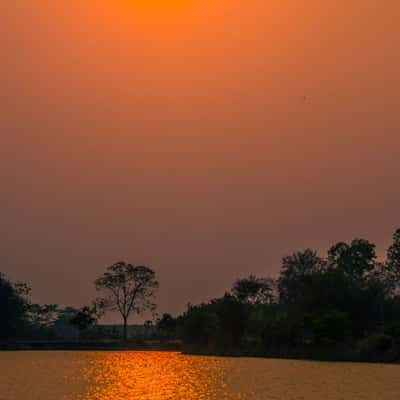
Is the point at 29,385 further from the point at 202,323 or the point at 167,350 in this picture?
the point at 167,350

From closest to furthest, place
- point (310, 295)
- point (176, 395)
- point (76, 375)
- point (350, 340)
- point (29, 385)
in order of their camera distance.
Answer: point (176, 395) → point (29, 385) → point (76, 375) → point (350, 340) → point (310, 295)

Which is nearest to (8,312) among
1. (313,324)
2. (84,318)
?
(84,318)

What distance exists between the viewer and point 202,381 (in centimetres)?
7894

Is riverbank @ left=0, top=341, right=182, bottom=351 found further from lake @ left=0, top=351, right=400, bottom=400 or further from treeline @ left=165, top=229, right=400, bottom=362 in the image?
lake @ left=0, top=351, right=400, bottom=400

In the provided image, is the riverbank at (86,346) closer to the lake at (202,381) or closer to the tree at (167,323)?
the tree at (167,323)

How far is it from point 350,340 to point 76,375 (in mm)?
41492

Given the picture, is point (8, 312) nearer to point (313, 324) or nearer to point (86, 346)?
point (86, 346)

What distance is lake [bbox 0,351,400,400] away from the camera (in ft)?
208

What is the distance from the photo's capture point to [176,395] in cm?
6462

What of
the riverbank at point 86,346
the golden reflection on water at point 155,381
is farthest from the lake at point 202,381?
the riverbank at point 86,346

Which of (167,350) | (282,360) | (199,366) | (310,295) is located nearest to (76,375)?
(199,366)

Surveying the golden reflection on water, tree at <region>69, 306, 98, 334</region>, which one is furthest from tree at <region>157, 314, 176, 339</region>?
the golden reflection on water

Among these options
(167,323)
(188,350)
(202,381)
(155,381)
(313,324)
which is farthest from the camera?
(167,323)

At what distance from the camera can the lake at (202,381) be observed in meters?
63.5
